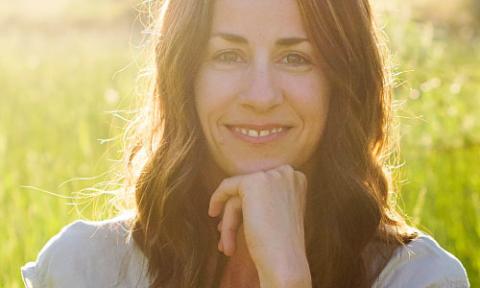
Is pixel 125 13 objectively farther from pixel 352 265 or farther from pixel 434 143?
pixel 352 265

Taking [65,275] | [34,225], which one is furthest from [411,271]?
[34,225]

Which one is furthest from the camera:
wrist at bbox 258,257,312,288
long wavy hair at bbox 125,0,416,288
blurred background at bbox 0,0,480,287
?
blurred background at bbox 0,0,480,287

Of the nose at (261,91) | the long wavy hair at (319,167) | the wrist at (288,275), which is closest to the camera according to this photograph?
the wrist at (288,275)

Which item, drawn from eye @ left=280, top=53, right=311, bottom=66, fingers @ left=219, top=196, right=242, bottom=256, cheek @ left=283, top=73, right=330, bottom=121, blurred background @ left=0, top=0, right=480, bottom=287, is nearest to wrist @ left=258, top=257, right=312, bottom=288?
fingers @ left=219, top=196, right=242, bottom=256

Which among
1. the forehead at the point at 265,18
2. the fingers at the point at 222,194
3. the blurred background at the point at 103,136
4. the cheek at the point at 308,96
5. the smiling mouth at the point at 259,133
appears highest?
the forehead at the point at 265,18

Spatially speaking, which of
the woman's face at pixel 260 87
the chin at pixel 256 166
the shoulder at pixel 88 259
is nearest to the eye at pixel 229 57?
the woman's face at pixel 260 87

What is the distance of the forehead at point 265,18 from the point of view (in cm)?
269

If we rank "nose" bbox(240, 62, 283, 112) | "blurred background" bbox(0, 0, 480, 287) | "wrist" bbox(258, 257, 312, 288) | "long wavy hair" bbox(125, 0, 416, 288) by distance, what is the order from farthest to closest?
1. "blurred background" bbox(0, 0, 480, 287)
2. "long wavy hair" bbox(125, 0, 416, 288)
3. "nose" bbox(240, 62, 283, 112)
4. "wrist" bbox(258, 257, 312, 288)

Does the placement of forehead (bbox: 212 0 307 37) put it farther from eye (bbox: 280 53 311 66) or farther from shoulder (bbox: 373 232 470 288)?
shoulder (bbox: 373 232 470 288)

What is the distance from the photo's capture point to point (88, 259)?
282cm

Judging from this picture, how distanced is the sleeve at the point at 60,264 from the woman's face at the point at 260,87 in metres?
0.42

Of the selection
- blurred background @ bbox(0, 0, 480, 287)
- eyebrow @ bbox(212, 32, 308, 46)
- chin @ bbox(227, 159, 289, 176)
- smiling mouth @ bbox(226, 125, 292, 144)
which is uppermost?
eyebrow @ bbox(212, 32, 308, 46)

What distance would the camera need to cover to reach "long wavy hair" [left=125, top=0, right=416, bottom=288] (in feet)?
9.09

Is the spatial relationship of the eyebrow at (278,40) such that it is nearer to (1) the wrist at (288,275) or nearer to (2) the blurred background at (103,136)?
(2) the blurred background at (103,136)
